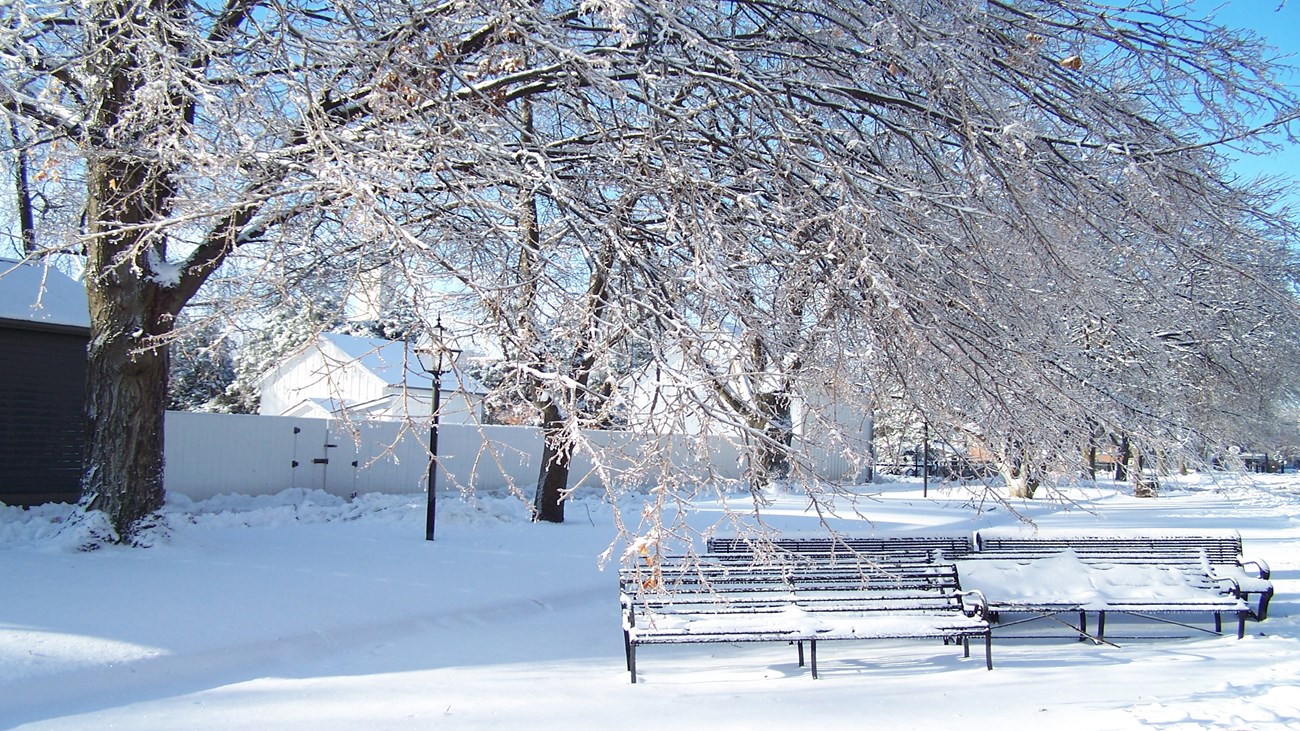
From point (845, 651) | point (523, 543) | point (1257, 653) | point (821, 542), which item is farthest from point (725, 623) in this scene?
point (523, 543)

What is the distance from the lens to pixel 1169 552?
31.6 ft

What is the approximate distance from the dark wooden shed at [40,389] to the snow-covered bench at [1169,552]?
1292cm

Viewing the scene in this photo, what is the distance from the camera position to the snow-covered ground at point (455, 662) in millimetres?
5566

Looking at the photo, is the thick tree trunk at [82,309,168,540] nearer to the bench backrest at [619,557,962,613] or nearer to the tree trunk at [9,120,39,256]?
the tree trunk at [9,120,39,256]

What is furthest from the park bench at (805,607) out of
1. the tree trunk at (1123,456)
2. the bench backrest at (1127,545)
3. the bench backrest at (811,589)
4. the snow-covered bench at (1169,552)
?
the bench backrest at (1127,545)

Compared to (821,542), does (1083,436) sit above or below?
above

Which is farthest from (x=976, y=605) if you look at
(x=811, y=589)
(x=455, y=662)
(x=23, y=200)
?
(x=23, y=200)

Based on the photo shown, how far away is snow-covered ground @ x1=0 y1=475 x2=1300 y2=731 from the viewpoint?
18.3ft

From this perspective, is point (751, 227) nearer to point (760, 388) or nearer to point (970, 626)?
point (760, 388)

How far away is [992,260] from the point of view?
241 inches

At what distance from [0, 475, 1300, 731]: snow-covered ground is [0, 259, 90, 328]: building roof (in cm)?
426

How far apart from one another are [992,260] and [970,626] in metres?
2.75

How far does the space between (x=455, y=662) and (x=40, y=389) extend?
11.0 meters

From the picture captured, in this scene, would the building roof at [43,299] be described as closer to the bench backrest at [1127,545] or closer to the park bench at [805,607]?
the park bench at [805,607]
